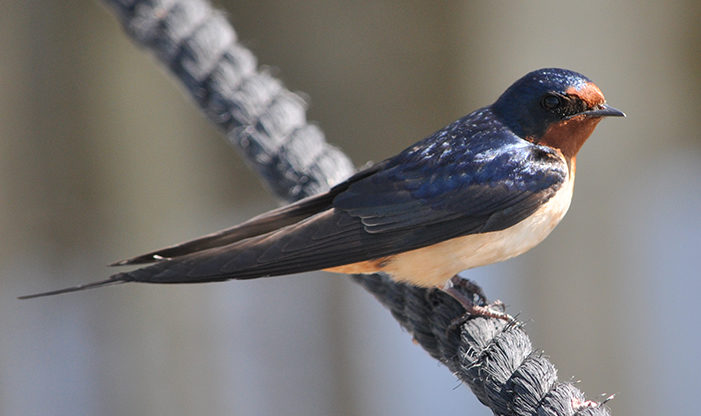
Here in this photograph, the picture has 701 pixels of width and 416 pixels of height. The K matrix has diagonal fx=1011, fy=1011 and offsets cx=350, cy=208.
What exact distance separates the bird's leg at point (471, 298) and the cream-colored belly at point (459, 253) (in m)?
0.03

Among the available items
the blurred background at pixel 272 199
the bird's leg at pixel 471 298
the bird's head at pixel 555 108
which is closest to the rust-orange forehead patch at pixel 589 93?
the bird's head at pixel 555 108

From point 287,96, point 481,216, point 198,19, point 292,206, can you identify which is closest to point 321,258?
point 292,206

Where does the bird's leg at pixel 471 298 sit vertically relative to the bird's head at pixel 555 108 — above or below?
below

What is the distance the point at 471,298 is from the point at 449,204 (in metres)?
0.17

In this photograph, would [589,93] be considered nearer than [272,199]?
Yes

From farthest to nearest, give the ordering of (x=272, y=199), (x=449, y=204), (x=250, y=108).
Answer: (x=272, y=199)
(x=250, y=108)
(x=449, y=204)

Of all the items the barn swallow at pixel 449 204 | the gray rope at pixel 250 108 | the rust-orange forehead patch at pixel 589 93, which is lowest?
the barn swallow at pixel 449 204

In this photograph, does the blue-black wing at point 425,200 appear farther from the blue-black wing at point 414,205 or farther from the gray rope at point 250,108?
the gray rope at point 250,108

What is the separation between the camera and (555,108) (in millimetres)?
1575

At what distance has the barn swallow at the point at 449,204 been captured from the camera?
146cm

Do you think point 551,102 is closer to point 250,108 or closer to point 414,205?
point 414,205

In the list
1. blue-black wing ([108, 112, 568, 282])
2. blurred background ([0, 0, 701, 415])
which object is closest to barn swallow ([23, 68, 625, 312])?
blue-black wing ([108, 112, 568, 282])

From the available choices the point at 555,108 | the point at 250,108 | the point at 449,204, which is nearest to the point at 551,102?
the point at 555,108

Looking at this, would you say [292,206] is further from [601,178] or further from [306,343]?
[601,178]
